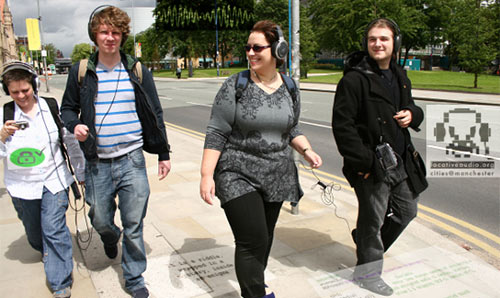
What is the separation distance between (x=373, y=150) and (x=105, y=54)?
1.92 meters

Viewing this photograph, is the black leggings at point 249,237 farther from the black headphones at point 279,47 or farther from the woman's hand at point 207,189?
the black headphones at point 279,47

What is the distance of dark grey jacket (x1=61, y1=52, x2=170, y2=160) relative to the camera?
277 centimetres

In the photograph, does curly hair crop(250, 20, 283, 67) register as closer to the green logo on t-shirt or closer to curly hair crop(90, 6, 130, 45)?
curly hair crop(90, 6, 130, 45)

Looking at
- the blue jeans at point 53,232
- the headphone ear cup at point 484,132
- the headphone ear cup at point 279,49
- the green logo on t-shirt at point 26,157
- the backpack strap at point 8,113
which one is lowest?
the headphone ear cup at point 484,132

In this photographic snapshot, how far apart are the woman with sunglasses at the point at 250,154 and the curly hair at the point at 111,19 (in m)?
0.89

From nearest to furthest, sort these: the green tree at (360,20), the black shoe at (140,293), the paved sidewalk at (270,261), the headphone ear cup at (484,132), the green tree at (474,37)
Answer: the black shoe at (140,293)
the paved sidewalk at (270,261)
the headphone ear cup at (484,132)
the green tree at (474,37)
the green tree at (360,20)

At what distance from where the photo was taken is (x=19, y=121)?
2838 millimetres

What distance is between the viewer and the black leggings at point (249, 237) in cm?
241

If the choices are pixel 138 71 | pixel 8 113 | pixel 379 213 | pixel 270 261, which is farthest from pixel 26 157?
pixel 379 213

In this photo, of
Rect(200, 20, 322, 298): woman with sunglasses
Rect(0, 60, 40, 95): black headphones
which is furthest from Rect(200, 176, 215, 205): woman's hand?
Rect(0, 60, 40, 95): black headphones

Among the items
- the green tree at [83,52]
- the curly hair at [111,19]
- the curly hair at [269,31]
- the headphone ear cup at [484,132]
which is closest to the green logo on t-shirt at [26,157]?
the green tree at [83,52]

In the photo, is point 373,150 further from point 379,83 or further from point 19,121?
point 19,121

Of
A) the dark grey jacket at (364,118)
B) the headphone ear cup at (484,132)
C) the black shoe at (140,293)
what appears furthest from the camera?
the headphone ear cup at (484,132)

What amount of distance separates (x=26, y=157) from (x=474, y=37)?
25.0 m
